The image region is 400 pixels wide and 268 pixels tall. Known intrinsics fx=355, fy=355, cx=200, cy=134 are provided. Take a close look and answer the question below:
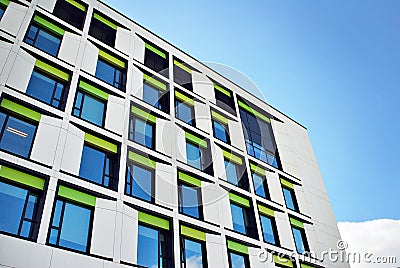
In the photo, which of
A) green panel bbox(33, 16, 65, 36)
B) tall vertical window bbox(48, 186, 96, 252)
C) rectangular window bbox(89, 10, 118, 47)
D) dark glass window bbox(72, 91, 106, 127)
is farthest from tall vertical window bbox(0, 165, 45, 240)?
rectangular window bbox(89, 10, 118, 47)

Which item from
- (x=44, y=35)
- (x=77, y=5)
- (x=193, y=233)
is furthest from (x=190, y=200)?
(x=77, y=5)

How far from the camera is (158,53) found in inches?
776

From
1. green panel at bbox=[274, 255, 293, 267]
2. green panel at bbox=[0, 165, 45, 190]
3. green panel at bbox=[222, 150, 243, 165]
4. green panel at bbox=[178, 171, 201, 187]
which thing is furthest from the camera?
green panel at bbox=[222, 150, 243, 165]

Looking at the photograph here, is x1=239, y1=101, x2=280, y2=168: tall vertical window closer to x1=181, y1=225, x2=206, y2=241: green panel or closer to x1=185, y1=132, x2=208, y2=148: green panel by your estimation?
x1=185, y1=132, x2=208, y2=148: green panel

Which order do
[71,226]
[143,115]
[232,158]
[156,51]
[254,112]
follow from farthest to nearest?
1. [254,112]
2. [156,51]
3. [232,158]
4. [143,115]
5. [71,226]

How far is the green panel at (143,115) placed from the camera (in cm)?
1575

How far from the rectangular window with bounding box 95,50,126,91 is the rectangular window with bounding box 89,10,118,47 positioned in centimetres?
119

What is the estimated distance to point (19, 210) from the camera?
10234mm

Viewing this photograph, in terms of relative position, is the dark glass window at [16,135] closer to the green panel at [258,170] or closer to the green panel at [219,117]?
the green panel at [219,117]

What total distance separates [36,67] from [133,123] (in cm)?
437

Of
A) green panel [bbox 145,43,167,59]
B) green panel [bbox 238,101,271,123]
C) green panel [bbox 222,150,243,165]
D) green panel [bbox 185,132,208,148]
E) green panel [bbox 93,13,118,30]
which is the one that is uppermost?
green panel [bbox 93,13,118,30]

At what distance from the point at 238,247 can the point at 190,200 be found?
9.46ft

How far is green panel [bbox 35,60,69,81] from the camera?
45.0 feet

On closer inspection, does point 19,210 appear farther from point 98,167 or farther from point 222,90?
point 222,90
